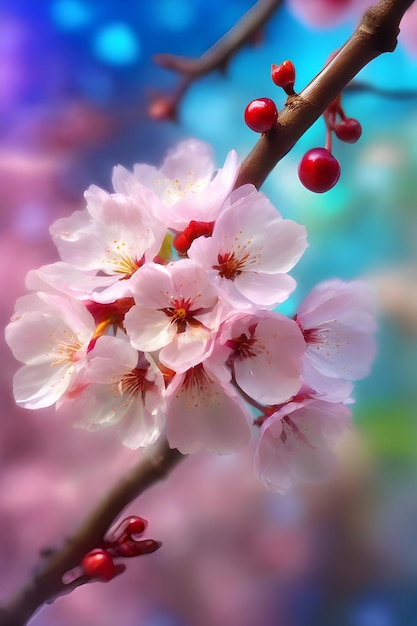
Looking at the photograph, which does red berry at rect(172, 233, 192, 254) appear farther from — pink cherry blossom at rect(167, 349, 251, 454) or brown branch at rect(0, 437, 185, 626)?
brown branch at rect(0, 437, 185, 626)

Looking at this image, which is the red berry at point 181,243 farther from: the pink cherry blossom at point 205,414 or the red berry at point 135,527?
the red berry at point 135,527

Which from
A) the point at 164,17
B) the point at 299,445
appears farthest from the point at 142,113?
the point at 299,445

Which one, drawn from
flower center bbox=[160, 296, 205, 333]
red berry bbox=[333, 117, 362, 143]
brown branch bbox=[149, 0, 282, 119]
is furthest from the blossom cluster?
brown branch bbox=[149, 0, 282, 119]

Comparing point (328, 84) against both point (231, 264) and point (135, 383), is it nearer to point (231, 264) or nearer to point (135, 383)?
point (231, 264)

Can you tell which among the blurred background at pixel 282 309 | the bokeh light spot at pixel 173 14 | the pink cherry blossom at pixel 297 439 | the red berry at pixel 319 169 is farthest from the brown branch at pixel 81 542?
the bokeh light spot at pixel 173 14

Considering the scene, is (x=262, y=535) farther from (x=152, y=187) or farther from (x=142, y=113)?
(x=142, y=113)

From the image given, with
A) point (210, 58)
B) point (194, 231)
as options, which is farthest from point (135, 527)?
point (210, 58)
